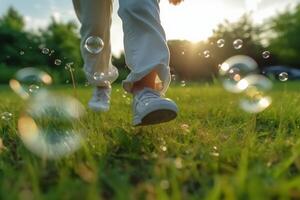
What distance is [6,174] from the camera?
165cm

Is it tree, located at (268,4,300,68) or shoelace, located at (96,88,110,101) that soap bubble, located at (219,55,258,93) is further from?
tree, located at (268,4,300,68)

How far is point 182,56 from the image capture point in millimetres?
20984

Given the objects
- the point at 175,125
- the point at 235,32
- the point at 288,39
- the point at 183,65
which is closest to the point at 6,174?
the point at 175,125

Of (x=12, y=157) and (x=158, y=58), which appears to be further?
(x=158, y=58)

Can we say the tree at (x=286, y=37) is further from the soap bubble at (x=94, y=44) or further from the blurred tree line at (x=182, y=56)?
the soap bubble at (x=94, y=44)

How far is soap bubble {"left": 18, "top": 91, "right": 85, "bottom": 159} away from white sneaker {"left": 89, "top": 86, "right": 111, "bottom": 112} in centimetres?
11

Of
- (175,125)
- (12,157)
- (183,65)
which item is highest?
(183,65)

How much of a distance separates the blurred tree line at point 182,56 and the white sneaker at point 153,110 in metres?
18.0

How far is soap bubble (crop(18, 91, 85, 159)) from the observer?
2.04 meters

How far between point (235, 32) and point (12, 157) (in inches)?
1485

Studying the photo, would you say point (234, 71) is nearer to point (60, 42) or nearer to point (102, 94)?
point (102, 94)

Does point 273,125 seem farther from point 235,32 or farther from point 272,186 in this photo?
point 235,32

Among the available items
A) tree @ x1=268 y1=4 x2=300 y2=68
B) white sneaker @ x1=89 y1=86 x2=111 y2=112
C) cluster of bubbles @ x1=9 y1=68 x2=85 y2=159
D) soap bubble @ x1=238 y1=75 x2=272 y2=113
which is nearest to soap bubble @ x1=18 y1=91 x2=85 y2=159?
cluster of bubbles @ x1=9 y1=68 x2=85 y2=159

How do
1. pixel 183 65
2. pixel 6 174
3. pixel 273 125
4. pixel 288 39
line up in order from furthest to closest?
pixel 288 39 < pixel 183 65 < pixel 273 125 < pixel 6 174
